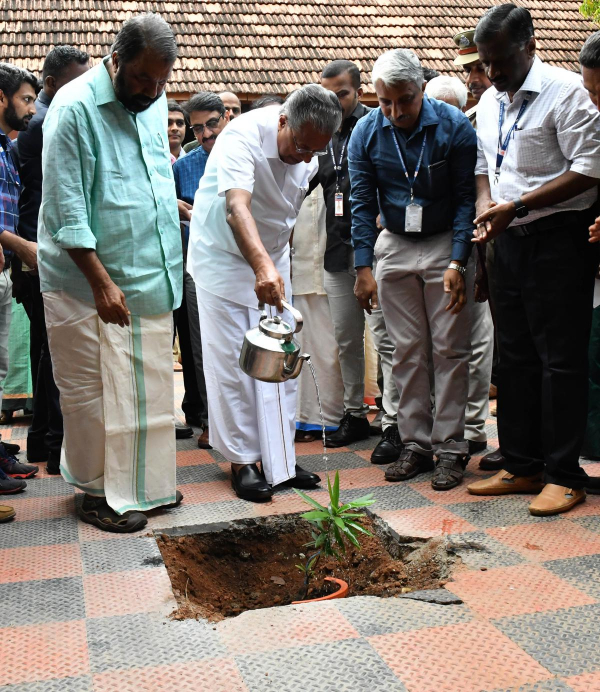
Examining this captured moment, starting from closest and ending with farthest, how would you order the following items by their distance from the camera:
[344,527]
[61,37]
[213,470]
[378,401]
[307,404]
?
[344,527], [213,470], [307,404], [378,401], [61,37]

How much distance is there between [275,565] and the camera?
11.3ft

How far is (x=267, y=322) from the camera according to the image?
3.29 meters

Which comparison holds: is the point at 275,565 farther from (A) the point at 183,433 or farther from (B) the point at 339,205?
(B) the point at 339,205

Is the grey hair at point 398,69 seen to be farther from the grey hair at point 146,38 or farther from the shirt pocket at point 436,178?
the grey hair at point 146,38

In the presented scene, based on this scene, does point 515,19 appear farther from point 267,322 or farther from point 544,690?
point 544,690

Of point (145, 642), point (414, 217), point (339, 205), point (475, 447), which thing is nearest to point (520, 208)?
point (414, 217)

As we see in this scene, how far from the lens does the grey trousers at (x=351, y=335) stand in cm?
492

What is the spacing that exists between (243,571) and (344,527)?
0.62 m

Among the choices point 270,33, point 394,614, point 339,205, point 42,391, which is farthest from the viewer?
point 270,33

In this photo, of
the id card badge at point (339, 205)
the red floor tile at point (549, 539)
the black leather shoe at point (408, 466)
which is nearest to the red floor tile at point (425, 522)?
the red floor tile at point (549, 539)

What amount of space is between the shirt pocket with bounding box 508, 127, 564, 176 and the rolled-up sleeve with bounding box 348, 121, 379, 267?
82 cm

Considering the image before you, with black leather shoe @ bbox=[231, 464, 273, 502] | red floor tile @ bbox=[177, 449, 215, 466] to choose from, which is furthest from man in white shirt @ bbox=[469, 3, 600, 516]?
→ red floor tile @ bbox=[177, 449, 215, 466]

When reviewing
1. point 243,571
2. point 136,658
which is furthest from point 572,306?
point 136,658

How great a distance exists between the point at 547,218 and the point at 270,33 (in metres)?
Result: 11.7
